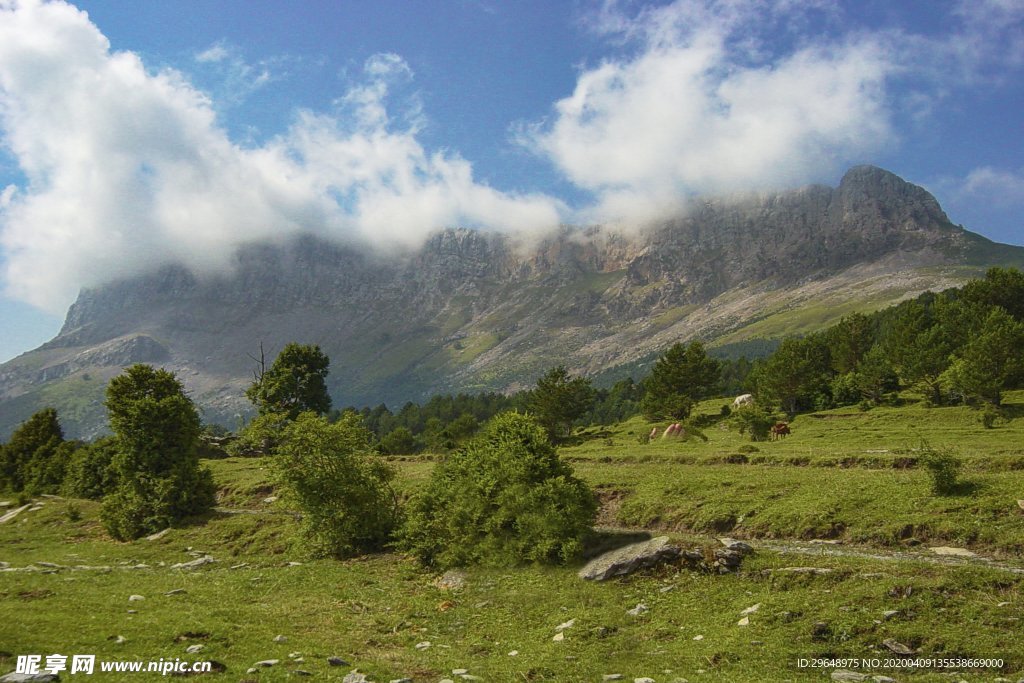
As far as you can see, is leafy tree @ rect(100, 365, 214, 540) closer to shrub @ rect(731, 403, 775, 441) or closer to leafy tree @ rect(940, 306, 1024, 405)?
shrub @ rect(731, 403, 775, 441)

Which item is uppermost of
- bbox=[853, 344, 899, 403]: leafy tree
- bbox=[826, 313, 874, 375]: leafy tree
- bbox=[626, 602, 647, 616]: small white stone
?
bbox=[826, 313, 874, 375]: leafy tree

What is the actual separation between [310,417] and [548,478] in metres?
15.9

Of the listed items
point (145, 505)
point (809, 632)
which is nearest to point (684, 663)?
point (809, 632)

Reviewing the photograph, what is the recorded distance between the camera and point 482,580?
2459cm

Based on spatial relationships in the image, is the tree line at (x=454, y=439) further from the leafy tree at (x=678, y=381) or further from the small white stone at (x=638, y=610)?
the small white stone at (x=638, y=610)

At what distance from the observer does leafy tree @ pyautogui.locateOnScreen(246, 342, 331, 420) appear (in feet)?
283

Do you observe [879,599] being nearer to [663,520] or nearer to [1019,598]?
[1019,598]

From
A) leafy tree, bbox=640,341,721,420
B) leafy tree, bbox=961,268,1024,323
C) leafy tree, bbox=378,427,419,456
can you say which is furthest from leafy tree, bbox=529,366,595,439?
leafy tree, bbox=961,268,1024,323

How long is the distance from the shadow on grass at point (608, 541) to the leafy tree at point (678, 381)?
71.1 m

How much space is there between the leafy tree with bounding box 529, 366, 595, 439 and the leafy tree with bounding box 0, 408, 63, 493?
6309 centimetres

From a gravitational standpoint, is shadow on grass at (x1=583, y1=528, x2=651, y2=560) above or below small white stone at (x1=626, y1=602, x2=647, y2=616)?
above

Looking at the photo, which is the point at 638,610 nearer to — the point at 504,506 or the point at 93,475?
the point at 504,506

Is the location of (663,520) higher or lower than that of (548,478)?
lower

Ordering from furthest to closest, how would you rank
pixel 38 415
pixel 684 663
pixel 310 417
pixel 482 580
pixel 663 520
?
pixel 38 415
pixel 310 417
pixel 663 520
pixel 482 580
pixel 684 663
